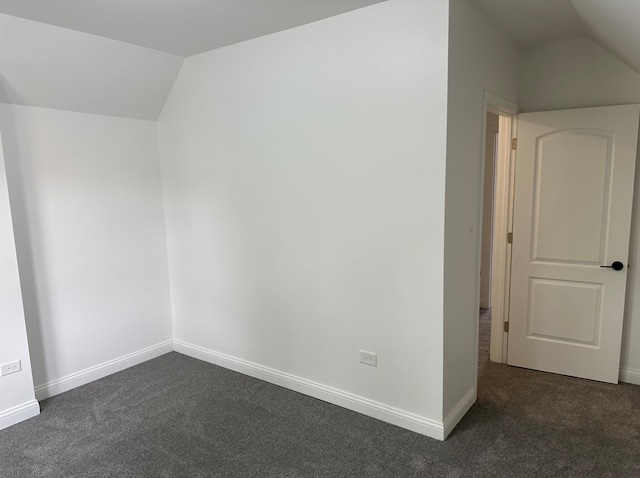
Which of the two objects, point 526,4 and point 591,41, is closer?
point 526,4

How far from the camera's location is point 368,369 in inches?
112

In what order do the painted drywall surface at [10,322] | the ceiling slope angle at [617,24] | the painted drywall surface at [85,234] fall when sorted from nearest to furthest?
the ceiling slope angle at [617,24], the painted drywall surface at [10,322], the painted drywall surface at [85,234]

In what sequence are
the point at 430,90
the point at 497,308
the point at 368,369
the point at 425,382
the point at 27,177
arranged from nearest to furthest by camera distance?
the point at 430,90 < the point at 425,382 < the point at 368,369 < the point at 27,177 < the point at 497,308

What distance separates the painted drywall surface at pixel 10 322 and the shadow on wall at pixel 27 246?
255mm

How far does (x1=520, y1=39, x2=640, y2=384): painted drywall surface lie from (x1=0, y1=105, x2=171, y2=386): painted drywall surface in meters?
3.27

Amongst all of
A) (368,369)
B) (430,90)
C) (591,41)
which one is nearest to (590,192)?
(591,41)

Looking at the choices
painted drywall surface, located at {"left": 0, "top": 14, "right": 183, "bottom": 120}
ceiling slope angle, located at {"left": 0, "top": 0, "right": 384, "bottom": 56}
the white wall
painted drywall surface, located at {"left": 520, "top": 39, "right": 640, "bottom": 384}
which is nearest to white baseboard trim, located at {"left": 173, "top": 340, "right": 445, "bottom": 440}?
the white wall

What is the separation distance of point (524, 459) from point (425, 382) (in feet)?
2.15

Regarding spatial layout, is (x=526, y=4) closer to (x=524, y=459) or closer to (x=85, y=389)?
(x=524, y=459)

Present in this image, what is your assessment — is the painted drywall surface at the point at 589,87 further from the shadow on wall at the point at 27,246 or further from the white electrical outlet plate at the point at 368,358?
the shadow on wall at the point at 27,246

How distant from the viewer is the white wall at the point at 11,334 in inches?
110

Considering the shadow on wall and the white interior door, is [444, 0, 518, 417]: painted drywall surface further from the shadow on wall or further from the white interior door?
the shadow on wall

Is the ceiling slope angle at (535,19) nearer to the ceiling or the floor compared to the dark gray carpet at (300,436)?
nearer to the ceiling

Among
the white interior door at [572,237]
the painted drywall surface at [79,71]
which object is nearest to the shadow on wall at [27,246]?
the painted drywall surface at [79,71]
